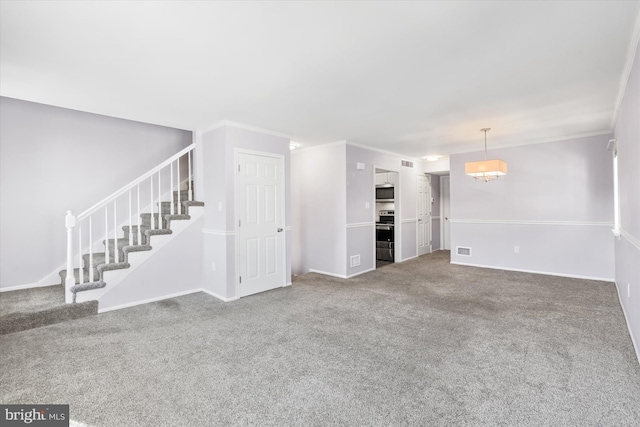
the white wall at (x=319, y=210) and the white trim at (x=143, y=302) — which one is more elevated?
the white wall at (x=319, y=210)

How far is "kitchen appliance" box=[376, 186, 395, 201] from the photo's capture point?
23.2ft

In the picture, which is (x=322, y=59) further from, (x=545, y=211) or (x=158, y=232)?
(x=545, y=211)

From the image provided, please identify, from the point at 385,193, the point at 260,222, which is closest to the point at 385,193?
the point at 385,193

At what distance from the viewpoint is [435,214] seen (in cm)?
859

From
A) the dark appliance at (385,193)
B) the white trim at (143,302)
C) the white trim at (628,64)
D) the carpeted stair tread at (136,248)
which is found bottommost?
the white trim at (143,302)

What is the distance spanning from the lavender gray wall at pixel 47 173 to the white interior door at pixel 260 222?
1.98 m

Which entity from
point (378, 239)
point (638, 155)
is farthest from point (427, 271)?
point (638, 155)

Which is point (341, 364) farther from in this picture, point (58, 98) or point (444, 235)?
point (444, 235)

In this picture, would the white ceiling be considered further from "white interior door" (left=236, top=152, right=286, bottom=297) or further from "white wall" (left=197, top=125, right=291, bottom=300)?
"white interior door" (left=236, top=152, right=286, bottom=297)

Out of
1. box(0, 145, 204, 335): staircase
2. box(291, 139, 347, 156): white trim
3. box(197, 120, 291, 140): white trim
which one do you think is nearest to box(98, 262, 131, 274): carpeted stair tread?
box(0, 145, 204, 335): staircase

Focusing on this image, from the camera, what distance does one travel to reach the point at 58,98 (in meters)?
3.36

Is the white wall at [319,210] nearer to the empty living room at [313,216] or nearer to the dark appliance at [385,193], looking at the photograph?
the empty living room at [313,216]

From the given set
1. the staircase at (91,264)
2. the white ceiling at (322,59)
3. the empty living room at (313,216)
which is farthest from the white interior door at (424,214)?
the staircase at (91,264)

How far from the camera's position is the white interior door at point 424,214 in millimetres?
7703
